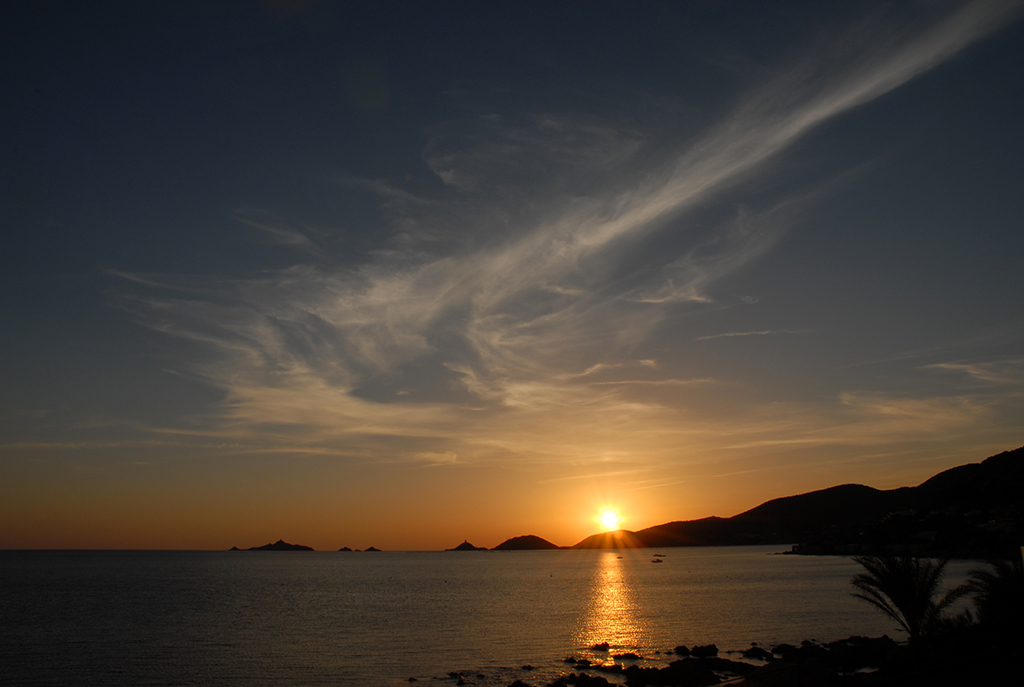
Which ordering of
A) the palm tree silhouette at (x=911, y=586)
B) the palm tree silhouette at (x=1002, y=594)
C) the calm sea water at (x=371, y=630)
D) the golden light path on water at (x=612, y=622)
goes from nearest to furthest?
the palm tree silhouette at (x=911, y=586), the palm tree silhouette at (x=1002, y=594), the calm sea water at (x=371, y=630), the golden light path on water at (x=612, y=622)

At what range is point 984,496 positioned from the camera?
17675cm

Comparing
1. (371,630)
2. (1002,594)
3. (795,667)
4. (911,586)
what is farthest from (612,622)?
(795,667)

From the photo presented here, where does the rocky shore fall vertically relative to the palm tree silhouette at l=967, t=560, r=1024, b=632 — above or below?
below

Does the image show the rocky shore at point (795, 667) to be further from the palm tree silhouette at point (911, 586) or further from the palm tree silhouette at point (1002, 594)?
the palm tree silhouette at point (911, 586)

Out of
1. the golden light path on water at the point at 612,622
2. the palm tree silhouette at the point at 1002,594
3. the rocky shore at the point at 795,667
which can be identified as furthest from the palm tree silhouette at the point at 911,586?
the golden light path on water at the point at 612,622

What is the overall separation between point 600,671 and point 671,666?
15.8 feet

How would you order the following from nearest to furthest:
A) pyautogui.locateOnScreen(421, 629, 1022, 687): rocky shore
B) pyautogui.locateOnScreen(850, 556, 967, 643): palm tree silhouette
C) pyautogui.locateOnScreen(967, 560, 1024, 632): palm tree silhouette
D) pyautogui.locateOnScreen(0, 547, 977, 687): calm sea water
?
1. pyautogui.locateOnScreen(421, 629, 1022, 687): rocky shore
2. pyautogui.locateOnScreen(850, 556, 967, 643): palm tree silhouette
3. pyautogui.locateOnScreen(967, 560, 1024, 632): palm tree silhouette
4. pyautogui.locateOnScreen(0, 547, 977, 687): calm sea water

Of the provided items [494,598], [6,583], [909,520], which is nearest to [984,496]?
[909,520]

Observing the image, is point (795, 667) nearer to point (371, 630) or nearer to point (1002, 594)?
point (1002, 594)

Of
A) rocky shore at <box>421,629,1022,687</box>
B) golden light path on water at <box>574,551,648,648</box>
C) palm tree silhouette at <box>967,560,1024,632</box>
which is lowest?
golden light path on water at <box>574,551,648,648</box>

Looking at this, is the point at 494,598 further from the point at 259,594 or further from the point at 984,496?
the point at 984,496

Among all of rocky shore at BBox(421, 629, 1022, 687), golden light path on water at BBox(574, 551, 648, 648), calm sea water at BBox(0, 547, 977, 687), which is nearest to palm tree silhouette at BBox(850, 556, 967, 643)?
rocky shore at BBox(421, 629, 1022, 687)

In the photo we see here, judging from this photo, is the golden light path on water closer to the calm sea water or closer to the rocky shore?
the calm sea water

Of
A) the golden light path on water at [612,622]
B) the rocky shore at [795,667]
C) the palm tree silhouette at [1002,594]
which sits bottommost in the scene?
the golden light path on water at [612,622]
